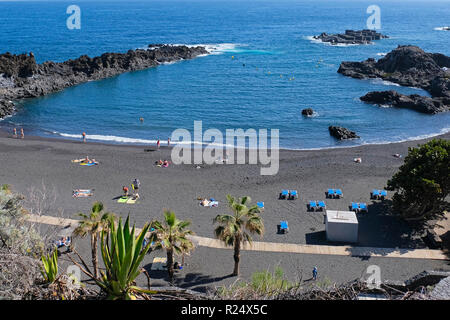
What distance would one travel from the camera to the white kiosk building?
2472 cm

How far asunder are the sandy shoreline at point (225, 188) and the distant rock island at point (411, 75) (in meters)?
15.7

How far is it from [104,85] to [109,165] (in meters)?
37.7

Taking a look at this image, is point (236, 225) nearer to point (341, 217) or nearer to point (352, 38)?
point (341, 217)

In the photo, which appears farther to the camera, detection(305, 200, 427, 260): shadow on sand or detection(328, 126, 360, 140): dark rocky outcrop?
detection(328, 126, 360, 140): dark rocky outcrop

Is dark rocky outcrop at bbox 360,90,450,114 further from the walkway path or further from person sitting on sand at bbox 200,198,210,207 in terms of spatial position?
person sitting on sand at bbox 200,198,210,207

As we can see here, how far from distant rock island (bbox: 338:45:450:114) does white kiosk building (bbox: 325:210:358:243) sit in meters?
37.6

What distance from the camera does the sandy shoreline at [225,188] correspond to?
22531 millimetres

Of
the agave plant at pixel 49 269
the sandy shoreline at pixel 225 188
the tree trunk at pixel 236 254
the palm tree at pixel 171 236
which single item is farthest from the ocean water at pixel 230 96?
the agave plant at pixel 49 269

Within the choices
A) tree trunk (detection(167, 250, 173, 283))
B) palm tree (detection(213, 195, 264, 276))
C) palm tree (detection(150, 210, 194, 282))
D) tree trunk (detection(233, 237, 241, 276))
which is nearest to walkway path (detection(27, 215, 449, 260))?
tree trunk (detection(233, 237, 241, 276))

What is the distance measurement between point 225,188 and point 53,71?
169 feet

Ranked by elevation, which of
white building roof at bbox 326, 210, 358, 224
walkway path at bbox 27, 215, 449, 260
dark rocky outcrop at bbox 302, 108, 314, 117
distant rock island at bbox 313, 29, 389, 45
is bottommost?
walkway path at bbox 27, 215, 449, 260

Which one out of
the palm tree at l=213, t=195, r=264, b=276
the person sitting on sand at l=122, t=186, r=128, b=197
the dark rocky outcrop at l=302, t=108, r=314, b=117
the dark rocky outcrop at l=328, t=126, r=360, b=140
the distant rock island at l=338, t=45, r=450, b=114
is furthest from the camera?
the distant rock island at l=338, t=45, r=450, b=114

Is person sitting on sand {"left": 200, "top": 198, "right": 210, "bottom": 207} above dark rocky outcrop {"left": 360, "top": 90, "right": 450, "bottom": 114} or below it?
below
